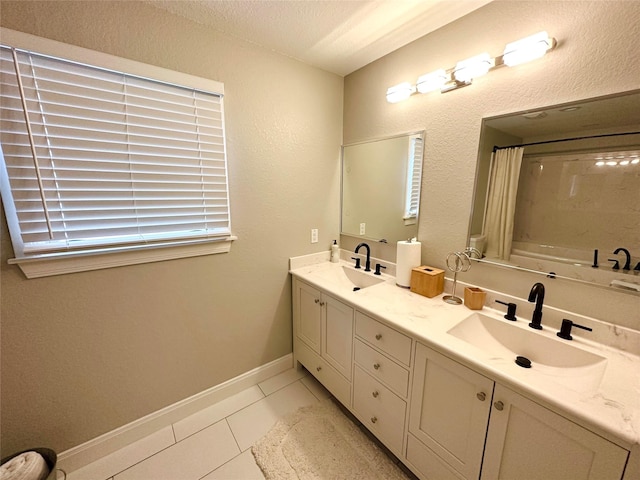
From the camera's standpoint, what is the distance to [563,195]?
1.15 m

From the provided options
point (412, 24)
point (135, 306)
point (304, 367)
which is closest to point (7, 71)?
point (135, 306)

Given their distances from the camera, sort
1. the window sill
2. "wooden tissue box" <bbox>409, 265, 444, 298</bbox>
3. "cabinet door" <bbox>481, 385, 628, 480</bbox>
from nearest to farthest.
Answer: "cabinet door" <bbox>481, 385, 628, 480</bbox>, the window sill, "wooden tissue box" <bbox>409, 265, 444, 298</bbox>

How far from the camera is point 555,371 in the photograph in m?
1.06

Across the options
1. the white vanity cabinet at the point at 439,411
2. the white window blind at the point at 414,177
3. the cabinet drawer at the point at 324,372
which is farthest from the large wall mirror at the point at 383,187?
the cabinet drawer at the point at 324,372

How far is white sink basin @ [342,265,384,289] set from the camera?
1882 millimetres

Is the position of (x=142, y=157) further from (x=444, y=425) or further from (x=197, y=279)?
(x=444, y=425)

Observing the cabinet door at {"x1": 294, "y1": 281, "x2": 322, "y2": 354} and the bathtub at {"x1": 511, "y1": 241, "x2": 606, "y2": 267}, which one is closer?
the bathtub at {"x1": 511, "y1": 241, "x2": 606, "y2": 267}

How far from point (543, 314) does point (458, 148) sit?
3.13ft

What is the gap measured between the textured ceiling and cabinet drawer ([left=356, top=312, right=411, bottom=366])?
64.4 inches

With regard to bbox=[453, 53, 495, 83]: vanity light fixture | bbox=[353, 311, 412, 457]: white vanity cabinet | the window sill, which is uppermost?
bbox=[453, 53, 495, 83]: vanity light fixture

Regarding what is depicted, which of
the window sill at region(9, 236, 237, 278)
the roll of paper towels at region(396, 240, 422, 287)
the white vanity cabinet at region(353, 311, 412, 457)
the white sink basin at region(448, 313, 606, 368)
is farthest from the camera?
the roll of paper towels at region(396, 240, 422, 287)

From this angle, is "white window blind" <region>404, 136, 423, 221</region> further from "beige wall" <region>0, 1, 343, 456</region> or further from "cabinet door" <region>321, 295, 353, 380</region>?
"cabinet door" <region>321, 295, 353, 380</region>

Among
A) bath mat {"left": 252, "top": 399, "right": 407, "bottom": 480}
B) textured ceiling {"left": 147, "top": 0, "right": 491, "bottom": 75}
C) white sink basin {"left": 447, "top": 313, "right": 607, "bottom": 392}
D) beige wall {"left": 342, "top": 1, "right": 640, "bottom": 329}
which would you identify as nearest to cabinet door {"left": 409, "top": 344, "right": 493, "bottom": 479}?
white sink basin {"left": 447, "top": 313, "right": 607, "bottom": 392}

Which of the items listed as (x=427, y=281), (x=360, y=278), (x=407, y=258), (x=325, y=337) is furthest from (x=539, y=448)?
(x=360, y=278)
